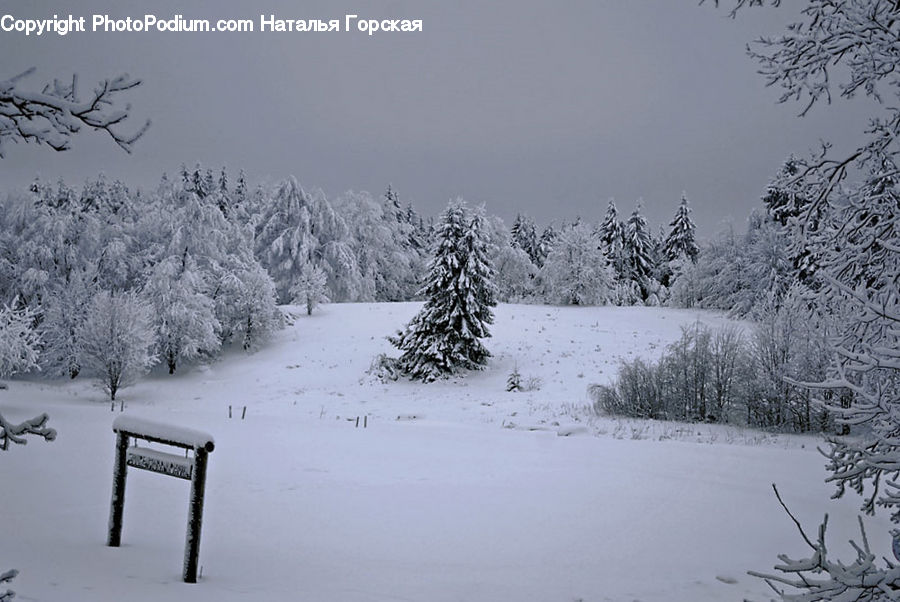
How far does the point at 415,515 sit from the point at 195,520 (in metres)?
2.95

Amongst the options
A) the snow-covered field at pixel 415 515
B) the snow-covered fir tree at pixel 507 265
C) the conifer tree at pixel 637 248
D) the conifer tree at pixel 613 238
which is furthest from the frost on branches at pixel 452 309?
the conifer tree at pixel 637 248

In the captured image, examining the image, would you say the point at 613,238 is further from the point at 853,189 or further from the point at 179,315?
the point at 853,189

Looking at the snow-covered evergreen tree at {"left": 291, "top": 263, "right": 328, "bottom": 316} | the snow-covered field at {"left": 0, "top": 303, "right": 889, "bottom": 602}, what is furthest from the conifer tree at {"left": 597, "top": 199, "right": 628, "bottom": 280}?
the snow-covered field at {"left": 0, "top": 303, "right": 889, "bottom": 602}

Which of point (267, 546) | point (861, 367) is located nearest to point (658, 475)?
point (267, 546)

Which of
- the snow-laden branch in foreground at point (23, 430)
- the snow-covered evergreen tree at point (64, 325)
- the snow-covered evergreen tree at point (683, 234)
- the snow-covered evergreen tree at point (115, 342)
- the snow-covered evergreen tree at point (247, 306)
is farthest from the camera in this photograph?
the snow-covered evergreen tree at point (683, 234)

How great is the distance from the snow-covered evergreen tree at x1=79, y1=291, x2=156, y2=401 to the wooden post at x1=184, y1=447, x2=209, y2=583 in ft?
75.0

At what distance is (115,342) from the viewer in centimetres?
2425

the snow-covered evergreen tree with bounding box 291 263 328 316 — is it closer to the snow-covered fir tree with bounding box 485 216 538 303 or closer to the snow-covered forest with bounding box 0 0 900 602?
the snow-covered forest with bounding box 0 0 900 602

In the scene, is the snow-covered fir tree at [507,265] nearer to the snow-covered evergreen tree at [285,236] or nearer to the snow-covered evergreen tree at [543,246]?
the snow-covered evergreen tree at [543,246]

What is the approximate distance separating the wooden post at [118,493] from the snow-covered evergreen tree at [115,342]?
72.2ft

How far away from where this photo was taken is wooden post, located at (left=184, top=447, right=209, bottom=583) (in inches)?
175

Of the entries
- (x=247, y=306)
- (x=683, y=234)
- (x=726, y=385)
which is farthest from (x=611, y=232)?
(x=726, y=385)

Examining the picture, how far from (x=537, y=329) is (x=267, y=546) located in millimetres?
28302

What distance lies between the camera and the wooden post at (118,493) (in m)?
5.03
